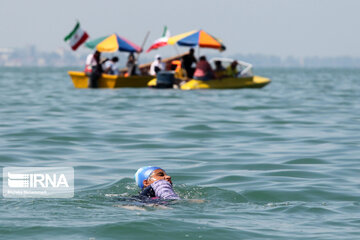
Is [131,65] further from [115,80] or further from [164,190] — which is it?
[164,190]

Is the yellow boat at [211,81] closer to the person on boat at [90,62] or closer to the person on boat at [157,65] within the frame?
the person on boat at [157,65]

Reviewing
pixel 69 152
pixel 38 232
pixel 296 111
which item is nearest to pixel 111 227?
pixel 38 232

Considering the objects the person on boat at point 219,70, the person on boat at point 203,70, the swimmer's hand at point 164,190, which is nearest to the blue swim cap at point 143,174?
the swimmer's hand at point 164,190

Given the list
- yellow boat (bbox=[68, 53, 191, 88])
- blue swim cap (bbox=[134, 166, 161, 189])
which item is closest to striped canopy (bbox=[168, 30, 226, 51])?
yellow boat (bbox=[68, 53, 191, 88])

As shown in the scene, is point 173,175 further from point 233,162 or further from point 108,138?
point 108,138

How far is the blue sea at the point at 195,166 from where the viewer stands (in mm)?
6461

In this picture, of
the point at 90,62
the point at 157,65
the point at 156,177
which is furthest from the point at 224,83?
the point at 156,177

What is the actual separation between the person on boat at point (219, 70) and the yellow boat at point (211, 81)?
0.15 meters

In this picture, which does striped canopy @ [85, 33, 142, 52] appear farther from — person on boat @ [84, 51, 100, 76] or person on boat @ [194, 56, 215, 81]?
person on boat @ [194, 56, 215, 81]

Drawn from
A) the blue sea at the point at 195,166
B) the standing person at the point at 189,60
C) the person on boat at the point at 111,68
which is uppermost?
the standing person at the point at 189,60

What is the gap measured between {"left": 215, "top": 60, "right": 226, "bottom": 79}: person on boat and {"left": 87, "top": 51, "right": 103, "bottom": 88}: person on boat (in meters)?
4.87

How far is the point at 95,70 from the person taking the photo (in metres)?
29.8

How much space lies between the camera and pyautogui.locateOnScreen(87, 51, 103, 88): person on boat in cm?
2947

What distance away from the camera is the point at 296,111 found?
20719 mm
